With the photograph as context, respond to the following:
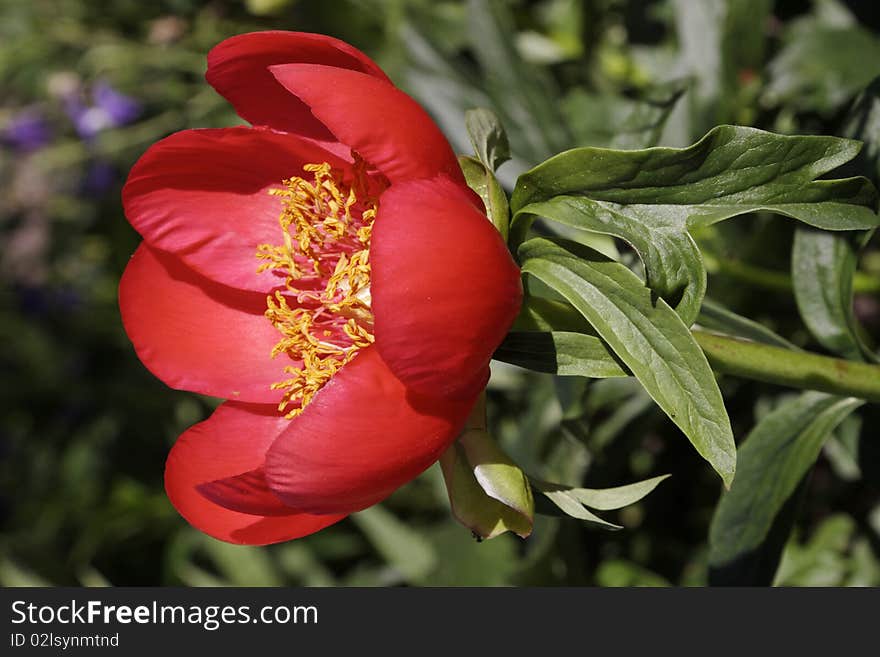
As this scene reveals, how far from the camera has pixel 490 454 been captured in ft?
2.39

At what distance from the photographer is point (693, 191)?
0.67 meters

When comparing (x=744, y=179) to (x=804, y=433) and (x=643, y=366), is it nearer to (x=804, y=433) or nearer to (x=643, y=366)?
(x=643, y=366)

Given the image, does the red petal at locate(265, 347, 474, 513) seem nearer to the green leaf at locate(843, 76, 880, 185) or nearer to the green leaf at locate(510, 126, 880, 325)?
the green leaf at locate(510, 126, 880, 325)

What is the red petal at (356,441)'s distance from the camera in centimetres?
67

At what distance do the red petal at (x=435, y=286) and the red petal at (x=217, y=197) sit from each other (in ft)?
0.64

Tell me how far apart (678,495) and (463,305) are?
906 mm

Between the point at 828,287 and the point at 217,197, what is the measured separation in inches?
21.8

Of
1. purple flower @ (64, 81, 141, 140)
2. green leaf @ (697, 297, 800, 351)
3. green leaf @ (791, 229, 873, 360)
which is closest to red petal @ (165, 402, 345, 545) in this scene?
green leaf @ (697, 297, 800, 351)

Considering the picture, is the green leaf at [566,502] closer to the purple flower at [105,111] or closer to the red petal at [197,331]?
the red petal at [197,331]

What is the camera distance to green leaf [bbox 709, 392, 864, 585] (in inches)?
34.4

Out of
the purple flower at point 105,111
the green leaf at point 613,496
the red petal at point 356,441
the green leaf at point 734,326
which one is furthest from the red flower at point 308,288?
the purple flower at point 105,111

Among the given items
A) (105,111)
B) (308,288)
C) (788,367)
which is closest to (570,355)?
(788,367)

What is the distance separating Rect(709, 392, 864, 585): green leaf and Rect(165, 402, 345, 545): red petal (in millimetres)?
375

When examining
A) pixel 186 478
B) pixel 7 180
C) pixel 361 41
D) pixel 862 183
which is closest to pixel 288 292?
pixel 186 478
